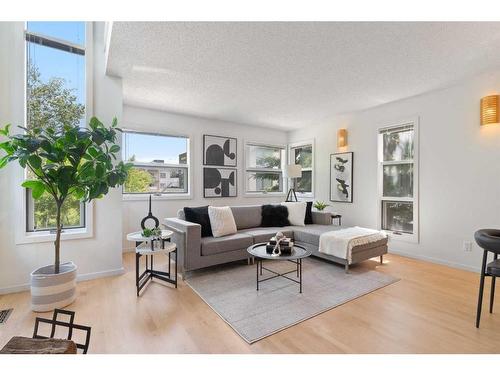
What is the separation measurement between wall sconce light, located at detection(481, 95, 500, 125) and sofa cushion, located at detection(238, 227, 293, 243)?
290cm

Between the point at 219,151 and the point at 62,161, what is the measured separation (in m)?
3.08

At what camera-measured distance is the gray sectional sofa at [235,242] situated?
2.94m

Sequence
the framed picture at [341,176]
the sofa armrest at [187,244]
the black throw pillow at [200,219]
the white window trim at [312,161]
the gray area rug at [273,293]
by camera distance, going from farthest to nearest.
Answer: the white window trim at [312,161] < the framed picture at [341,176] < the black throw pillow at [200,219] < the sofa armrest at [187,244] < the gray area rug at [273,293]

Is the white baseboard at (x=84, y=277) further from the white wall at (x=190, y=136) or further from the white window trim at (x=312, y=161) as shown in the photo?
the white window trim at (x=312, y=161)

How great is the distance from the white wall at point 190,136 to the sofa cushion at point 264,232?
151 centimetres

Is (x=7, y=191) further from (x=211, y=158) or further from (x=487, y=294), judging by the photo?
(x=487, y=294)

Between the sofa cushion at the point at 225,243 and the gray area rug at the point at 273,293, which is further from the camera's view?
the sofa cushion at the point at 225,243

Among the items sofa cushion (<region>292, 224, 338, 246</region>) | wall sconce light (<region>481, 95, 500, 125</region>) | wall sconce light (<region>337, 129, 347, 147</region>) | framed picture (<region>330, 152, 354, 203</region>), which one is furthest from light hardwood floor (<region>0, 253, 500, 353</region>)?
wall sconce light (<region>337, 129, 347, 147</region>)

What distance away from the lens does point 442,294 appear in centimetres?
250

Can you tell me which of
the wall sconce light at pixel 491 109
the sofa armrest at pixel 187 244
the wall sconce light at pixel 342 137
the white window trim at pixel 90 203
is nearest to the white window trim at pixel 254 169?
the wall sconce light at pixel 342 137

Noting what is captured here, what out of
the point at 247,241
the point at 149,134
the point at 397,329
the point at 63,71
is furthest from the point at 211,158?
the point at 397,329

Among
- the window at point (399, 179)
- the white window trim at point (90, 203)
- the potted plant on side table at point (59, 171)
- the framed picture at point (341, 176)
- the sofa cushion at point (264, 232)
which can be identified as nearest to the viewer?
the potted plant on side table at point (59, 171)

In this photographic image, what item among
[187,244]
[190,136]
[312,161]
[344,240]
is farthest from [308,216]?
[190,136]
